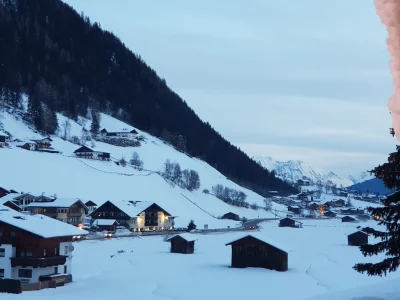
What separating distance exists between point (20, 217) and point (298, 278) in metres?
15.3

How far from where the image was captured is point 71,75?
172 meters

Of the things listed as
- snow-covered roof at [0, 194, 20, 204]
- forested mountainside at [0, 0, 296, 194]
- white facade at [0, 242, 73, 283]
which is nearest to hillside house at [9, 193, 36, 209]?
snow-covered roof at [0, 194, 20, 204]

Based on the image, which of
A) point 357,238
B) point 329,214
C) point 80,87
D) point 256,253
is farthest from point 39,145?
point 80,87

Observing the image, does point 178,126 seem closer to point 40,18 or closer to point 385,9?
point 40,18

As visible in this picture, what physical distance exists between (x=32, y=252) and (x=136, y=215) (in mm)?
38862

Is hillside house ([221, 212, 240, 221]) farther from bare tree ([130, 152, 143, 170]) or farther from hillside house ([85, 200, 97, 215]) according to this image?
hillside house ([85, 200, 97, 215])

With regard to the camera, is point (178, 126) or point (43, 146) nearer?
point (43, 146)

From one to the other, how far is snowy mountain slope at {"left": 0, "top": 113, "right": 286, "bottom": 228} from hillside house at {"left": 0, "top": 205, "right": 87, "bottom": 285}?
136ft

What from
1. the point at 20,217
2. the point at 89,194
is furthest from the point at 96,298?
the point at 89,194

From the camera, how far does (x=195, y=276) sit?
2688 cm

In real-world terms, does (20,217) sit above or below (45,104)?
below

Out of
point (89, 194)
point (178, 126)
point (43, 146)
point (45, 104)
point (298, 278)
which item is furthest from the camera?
point (178, 126)

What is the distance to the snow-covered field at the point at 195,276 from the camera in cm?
2155

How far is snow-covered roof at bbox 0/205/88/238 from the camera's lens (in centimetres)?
2719
